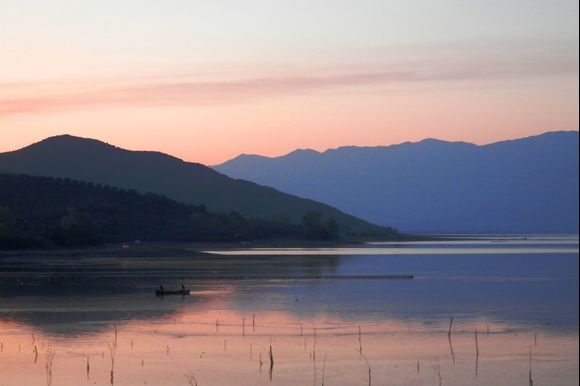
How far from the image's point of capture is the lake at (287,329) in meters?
36.1

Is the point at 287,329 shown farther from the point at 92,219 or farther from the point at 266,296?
the point at 92,219

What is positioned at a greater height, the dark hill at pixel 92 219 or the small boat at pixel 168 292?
the dark hill at pixel 92 219

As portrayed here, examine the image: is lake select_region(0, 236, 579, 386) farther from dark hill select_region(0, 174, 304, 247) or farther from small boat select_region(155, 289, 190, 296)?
dark hill select_region(0, 174, 304, 247)

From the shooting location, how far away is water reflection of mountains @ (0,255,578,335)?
53.3 meters

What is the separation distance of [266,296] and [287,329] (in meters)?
17.6

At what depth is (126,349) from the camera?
41.2m

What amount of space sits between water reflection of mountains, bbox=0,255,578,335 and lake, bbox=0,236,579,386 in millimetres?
108

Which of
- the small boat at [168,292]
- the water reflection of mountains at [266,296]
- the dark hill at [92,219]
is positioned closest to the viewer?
the water reflection of mountains at [266,296]

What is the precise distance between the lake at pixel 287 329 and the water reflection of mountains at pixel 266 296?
0.11m

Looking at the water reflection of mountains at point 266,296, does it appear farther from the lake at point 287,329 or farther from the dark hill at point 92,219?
the dark hill at point 92,219

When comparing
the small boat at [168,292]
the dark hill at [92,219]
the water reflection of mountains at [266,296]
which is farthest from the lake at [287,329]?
the dark hill at [92,219]

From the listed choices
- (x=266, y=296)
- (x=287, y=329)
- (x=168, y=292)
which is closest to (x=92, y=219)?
(x=168, y=292)

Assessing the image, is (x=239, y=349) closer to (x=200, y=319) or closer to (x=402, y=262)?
(x=200, y=319)

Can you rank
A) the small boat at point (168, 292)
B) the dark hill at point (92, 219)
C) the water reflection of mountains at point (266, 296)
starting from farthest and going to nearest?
the dark hill at point (92, 219) → the small boat at point (168, 292) → the water reflection of mountains at point (266, 296)
